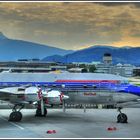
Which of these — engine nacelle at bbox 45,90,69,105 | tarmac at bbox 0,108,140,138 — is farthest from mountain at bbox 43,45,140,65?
engine nacelle at bbox 45,90,69,105

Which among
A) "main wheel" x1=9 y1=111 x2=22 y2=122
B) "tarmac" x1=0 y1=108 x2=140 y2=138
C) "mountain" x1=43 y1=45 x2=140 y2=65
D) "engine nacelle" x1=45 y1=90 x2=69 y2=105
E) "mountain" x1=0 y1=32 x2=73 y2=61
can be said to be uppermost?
"mountain" x1=0 y1=32 x2=73 y2=61

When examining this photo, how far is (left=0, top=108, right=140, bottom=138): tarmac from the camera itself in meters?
18.6

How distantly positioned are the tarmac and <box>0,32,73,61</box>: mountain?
5.91m

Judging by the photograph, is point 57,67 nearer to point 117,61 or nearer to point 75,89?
point 117,61

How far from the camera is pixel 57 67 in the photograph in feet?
198

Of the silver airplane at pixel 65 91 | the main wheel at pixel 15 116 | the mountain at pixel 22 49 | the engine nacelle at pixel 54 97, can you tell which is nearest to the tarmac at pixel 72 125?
the main wheel at pixel 15 116

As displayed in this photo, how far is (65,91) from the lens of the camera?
23953mm

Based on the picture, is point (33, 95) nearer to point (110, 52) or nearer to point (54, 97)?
point (54, 97)

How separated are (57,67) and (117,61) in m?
10.9

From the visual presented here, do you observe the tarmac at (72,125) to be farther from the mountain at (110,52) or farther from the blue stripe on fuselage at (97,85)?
the mountain at (110,52)

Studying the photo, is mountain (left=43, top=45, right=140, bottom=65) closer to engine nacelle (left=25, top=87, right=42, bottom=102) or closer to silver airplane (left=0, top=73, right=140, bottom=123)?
silver airplane (left=0, top=73, right=140, bottom=123)

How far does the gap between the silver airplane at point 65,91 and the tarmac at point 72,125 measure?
1.06 meters

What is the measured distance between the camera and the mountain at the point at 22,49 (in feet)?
107

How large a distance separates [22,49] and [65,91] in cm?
1860
